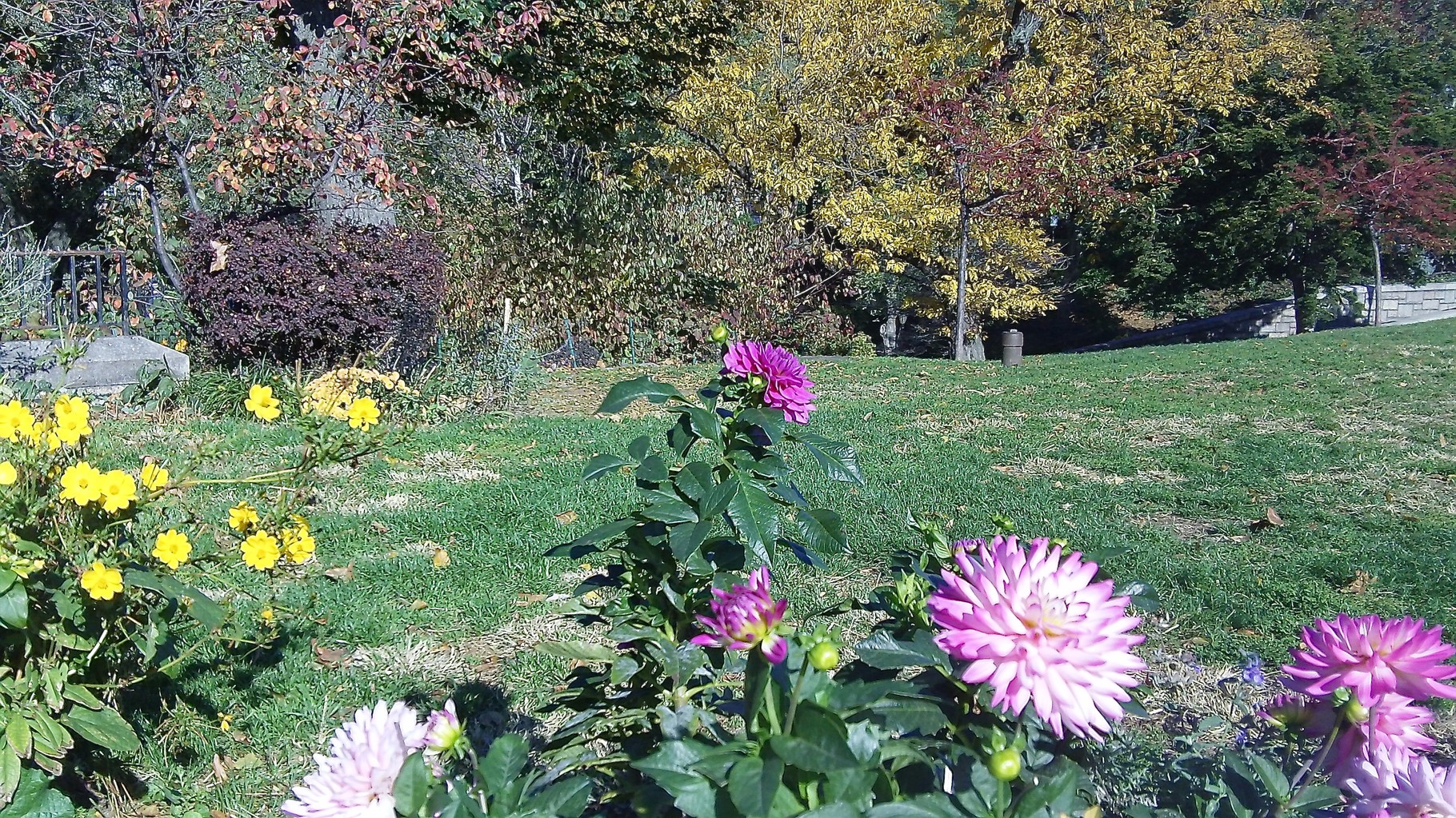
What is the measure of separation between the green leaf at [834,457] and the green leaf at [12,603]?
1279 millimetres

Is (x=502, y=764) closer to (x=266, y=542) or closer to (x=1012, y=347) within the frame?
(x=266, y=542)

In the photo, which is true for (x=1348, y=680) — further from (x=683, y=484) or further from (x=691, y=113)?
(x=691, y=113)

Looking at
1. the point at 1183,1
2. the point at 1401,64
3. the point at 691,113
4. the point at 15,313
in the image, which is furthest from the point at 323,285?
the point at 1401,64

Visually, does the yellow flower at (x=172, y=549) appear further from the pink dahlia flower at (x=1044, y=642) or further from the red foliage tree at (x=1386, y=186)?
the red foliage tree at (x=1386, y=186)

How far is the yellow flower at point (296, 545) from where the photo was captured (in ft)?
6.90

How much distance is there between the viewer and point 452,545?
389 centimetres

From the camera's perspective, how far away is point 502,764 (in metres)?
1.06

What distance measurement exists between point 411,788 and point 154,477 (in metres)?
1.21

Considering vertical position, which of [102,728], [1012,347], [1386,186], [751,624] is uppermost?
[1386,186]

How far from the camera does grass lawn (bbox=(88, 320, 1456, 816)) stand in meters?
2.62

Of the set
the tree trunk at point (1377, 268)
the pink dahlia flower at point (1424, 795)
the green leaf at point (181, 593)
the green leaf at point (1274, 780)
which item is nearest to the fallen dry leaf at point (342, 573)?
the green leaf at point (181, 593)

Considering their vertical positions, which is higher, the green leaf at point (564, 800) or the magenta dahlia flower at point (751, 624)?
the magenta dahlia flower at point (751, 624)

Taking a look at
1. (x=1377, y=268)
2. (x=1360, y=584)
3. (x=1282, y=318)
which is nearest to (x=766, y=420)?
(x=1360, y=584)

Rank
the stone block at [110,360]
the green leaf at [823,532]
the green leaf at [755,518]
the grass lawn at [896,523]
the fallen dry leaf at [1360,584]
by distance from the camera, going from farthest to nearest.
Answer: the stone block at [110,360]
the fallen dry leaf at [1360,584]
the grass lawn at [896,523]
the green leaf at [823,532]
the green leaf at [755,518]
